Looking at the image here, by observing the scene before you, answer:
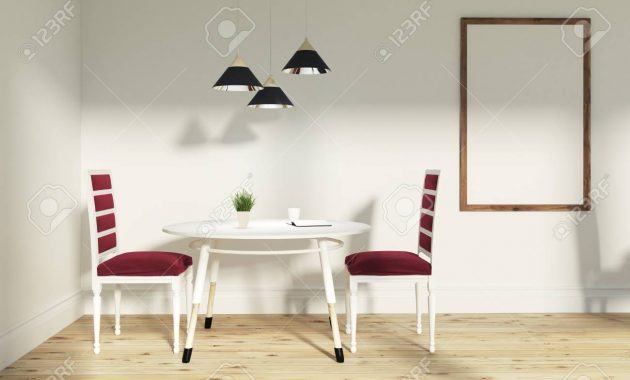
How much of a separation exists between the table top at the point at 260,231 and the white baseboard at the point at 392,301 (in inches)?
31.4

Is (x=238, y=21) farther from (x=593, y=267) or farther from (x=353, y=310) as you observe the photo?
(x=593, y=267)

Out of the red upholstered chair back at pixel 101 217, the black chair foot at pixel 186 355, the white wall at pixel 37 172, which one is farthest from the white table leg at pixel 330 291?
the white wall at pixel 37 172

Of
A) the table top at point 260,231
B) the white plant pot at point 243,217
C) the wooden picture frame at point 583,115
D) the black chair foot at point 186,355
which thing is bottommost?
the black chair foot at point 186,355

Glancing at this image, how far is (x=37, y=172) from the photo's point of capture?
3494mm

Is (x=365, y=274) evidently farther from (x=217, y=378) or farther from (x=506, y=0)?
(x=506, y=0)

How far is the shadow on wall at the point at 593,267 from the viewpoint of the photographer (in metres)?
4.22

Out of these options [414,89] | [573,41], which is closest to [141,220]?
[414,89]

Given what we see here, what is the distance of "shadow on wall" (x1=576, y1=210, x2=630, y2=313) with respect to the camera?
13.9 feet

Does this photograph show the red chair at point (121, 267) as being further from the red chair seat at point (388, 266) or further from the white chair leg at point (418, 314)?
the white chair leg at point (418, 314)

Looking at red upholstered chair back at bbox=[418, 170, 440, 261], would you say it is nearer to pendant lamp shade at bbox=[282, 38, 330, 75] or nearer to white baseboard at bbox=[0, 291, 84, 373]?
pendant lamp shade at bbox=[282, 38, 330, 75]

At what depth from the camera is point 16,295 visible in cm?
324

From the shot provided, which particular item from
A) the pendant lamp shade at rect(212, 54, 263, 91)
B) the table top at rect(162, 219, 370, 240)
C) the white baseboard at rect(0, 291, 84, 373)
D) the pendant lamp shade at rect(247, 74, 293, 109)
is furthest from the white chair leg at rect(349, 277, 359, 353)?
the white baseboard at rect(0, 291, 84, 373)

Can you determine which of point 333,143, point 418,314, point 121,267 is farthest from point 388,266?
point 121,267

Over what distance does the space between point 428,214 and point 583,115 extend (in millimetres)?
1435
